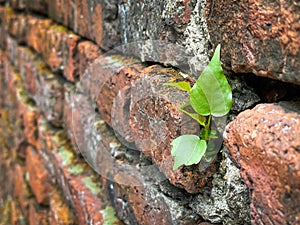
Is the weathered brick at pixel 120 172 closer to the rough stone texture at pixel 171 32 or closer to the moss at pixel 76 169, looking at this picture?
the moss at pixel 76 169

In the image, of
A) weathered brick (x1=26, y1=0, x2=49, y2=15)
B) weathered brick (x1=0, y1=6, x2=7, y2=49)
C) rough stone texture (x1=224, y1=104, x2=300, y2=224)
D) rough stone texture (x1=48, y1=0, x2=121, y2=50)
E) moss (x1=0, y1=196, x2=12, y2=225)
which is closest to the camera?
rough stone texture (x1=224, y1=104, x2=300, y2=224)

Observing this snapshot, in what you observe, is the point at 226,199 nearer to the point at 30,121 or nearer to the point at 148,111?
the point at 148,111

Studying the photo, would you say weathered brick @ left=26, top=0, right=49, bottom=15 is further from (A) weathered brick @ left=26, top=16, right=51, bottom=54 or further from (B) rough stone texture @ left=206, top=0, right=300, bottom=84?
(B) rough stone texture @ left=206, top=0, right=300, bottom=84

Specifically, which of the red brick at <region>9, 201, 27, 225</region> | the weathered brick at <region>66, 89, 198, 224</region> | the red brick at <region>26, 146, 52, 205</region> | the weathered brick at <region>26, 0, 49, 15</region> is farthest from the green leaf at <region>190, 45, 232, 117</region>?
the red brick at <region>9, 201, 27, 225</region>

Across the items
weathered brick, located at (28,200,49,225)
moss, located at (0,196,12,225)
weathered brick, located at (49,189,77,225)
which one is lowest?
moss, located at (0,196,12,225)

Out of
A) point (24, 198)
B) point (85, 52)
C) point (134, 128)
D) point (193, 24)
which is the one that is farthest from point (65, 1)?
point (24, 198)

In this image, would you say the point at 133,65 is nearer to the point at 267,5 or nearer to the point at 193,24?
the point at 193,24

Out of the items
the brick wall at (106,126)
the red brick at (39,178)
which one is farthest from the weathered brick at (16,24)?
the red brick at (39,178)
